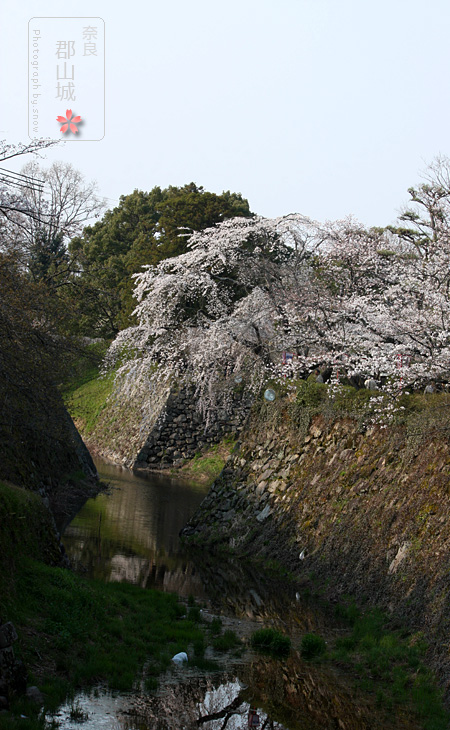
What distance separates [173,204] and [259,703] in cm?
2471

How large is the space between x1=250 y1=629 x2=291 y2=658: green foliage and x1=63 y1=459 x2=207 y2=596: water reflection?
3.27m

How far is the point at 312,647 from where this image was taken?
9031mm

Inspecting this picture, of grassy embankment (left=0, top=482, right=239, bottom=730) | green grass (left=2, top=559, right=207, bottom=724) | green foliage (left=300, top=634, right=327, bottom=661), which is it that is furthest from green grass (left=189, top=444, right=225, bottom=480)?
green foliage (left=300, top=634, right=327, bottom=661)

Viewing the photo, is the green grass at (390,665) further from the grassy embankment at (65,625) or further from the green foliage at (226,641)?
the grassy embankment at (65,625)

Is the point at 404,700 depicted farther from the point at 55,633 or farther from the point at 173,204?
the point at 173,204

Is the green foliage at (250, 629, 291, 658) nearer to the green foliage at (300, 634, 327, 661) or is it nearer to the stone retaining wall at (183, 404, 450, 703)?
the green foliage at (300, 634, 327, 661)

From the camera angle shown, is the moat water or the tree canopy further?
the tree canopy

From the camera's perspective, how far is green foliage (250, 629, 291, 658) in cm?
897

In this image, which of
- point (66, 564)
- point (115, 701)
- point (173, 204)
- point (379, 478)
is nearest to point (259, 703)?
point (115, 701)

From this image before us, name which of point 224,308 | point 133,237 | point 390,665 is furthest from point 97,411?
point 390,665

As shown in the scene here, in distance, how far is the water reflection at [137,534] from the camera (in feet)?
42.4

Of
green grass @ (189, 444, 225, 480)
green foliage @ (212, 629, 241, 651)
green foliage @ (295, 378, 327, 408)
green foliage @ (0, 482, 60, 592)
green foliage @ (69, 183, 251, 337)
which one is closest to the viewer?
green foliage @ (0, 482, 60, 592)

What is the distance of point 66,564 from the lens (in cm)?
1010

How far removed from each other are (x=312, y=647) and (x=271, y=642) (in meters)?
0.55
